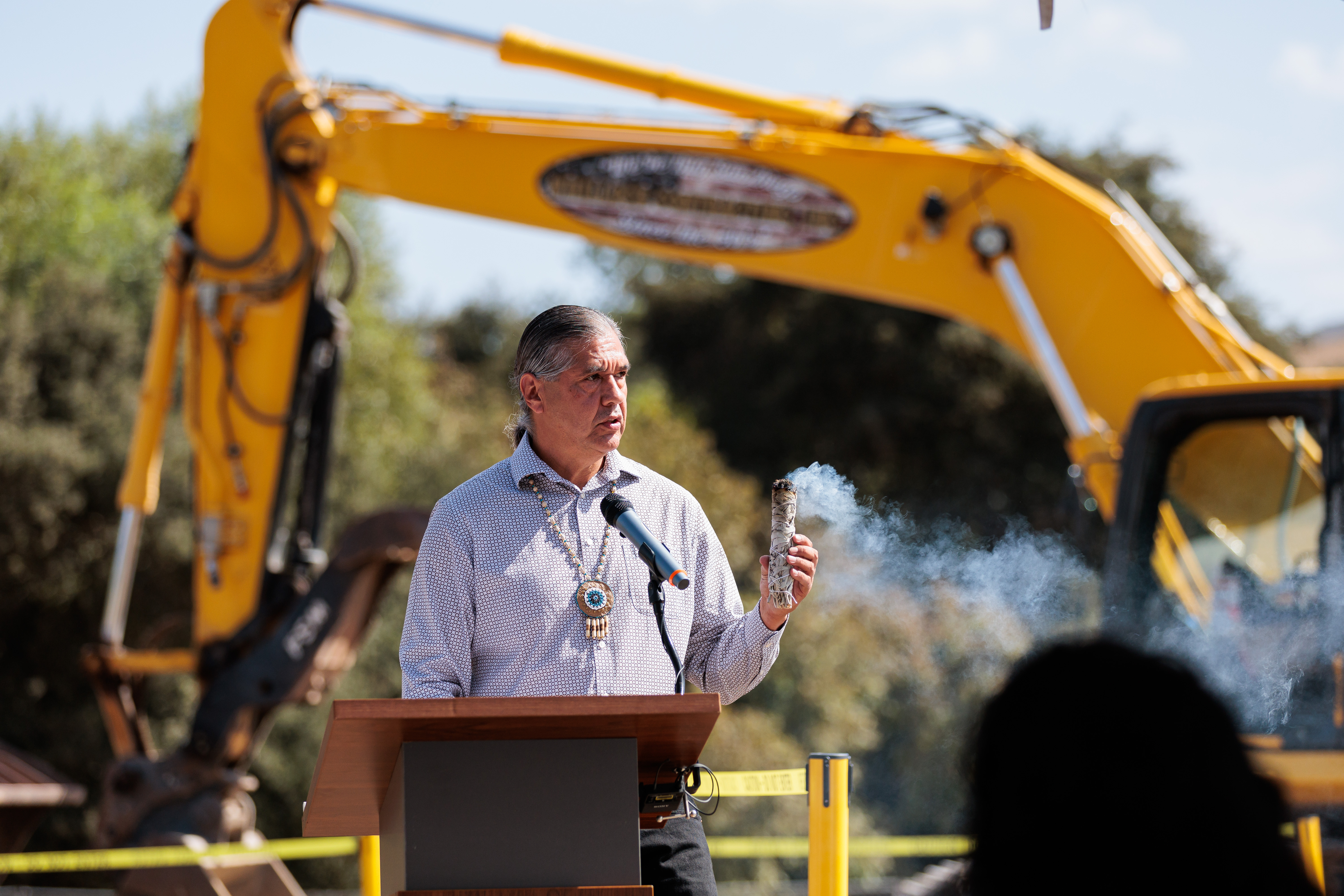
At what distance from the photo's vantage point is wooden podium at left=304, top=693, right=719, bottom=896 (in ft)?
7.55

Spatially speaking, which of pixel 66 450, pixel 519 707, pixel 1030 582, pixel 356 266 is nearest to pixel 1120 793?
pixel 519 707

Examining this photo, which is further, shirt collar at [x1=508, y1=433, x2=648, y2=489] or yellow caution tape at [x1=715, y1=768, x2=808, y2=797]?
yellow caution tape at [x1=715, y1=768, x2=808, y2=797]

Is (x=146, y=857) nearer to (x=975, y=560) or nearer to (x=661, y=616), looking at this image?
(x=975, y=560)

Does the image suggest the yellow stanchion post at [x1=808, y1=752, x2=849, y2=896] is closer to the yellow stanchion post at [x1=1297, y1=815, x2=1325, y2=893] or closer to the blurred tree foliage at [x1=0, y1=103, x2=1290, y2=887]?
the yellow stanchion post at [x1=1297, y1=815, x2=1325, y2=893]

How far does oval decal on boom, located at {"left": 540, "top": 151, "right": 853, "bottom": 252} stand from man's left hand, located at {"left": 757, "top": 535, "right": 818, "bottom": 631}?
4.79 m

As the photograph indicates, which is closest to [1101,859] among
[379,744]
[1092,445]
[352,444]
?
[379,744]

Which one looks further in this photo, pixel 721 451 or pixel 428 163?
pixel 721 451

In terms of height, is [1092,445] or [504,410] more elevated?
[504,410]

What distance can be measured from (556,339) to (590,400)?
0.48ft

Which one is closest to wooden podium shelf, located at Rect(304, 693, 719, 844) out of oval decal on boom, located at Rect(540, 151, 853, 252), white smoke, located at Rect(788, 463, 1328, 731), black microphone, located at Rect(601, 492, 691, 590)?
black microphone, located at Rect(601, 492, 691, 590)

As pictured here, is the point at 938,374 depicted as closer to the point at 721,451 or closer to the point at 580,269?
the point at 721,451

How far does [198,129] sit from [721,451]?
65.5 ft

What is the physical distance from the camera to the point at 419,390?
24.7 m

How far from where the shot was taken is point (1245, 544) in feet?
18.5
